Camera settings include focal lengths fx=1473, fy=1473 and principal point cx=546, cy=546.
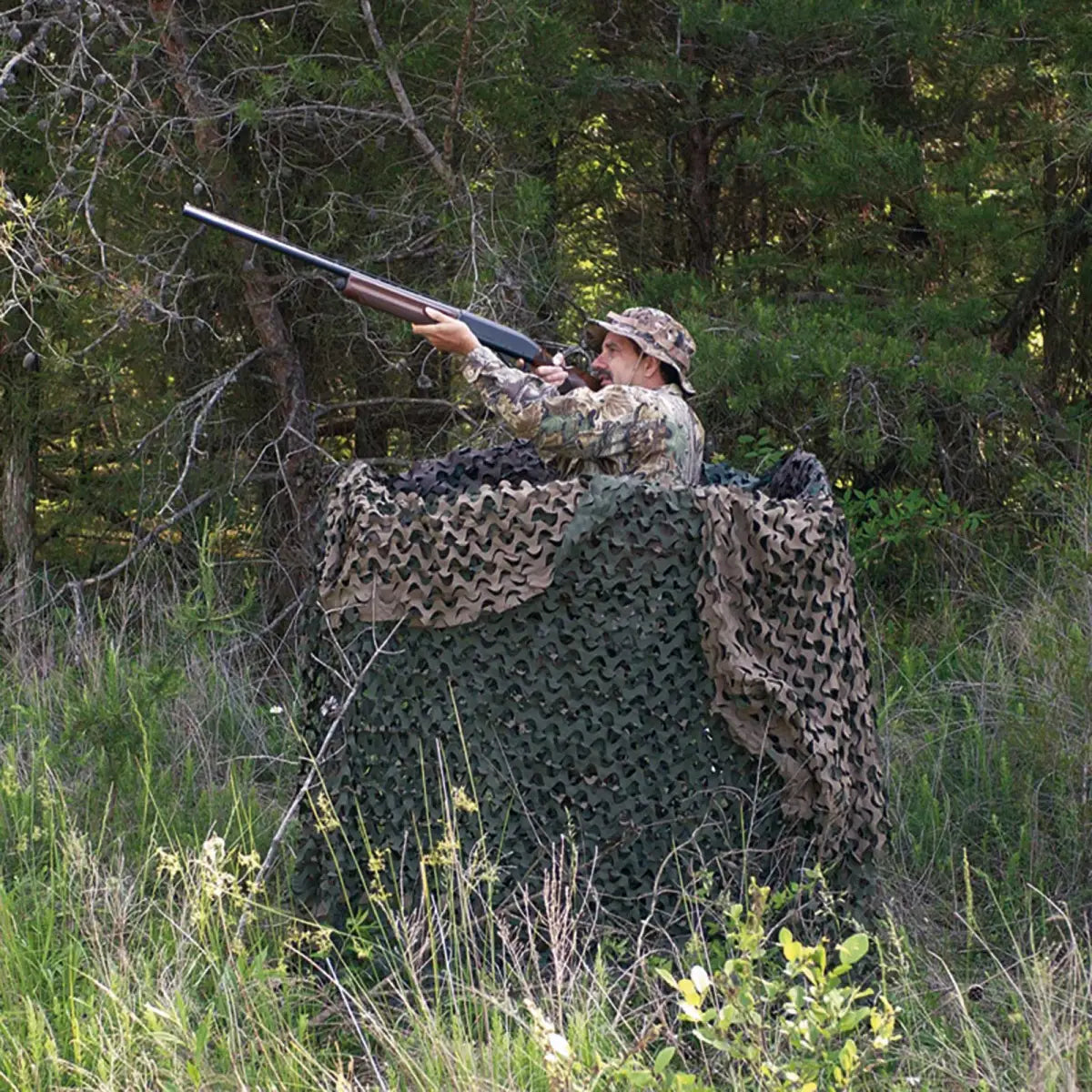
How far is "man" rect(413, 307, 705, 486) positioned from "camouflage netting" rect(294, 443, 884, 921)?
658mm

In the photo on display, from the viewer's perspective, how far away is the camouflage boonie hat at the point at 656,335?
445 centimetres

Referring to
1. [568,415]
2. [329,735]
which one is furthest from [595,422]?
[329,735]

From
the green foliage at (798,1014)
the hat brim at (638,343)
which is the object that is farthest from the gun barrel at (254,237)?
the green foliage at (798,1014)

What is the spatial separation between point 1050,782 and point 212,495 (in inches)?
169

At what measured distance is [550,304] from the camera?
6.84m

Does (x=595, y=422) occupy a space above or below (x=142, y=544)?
above

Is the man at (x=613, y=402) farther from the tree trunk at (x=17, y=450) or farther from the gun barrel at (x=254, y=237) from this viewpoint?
the tree trunk at (x=17, y=450)

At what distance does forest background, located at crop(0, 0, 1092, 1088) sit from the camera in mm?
4820

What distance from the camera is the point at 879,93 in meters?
7.19

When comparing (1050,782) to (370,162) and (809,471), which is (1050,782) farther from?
(370,162)

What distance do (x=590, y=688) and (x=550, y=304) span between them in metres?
3.78

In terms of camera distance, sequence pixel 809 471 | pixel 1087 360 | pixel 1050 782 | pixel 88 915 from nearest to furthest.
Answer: pixel 88 915 → pixel 809 471 → pixel 1050 782 → pixel 1087 360

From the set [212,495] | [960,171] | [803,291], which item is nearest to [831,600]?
[960,171]

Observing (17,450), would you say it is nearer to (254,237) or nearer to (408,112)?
(408,112)
